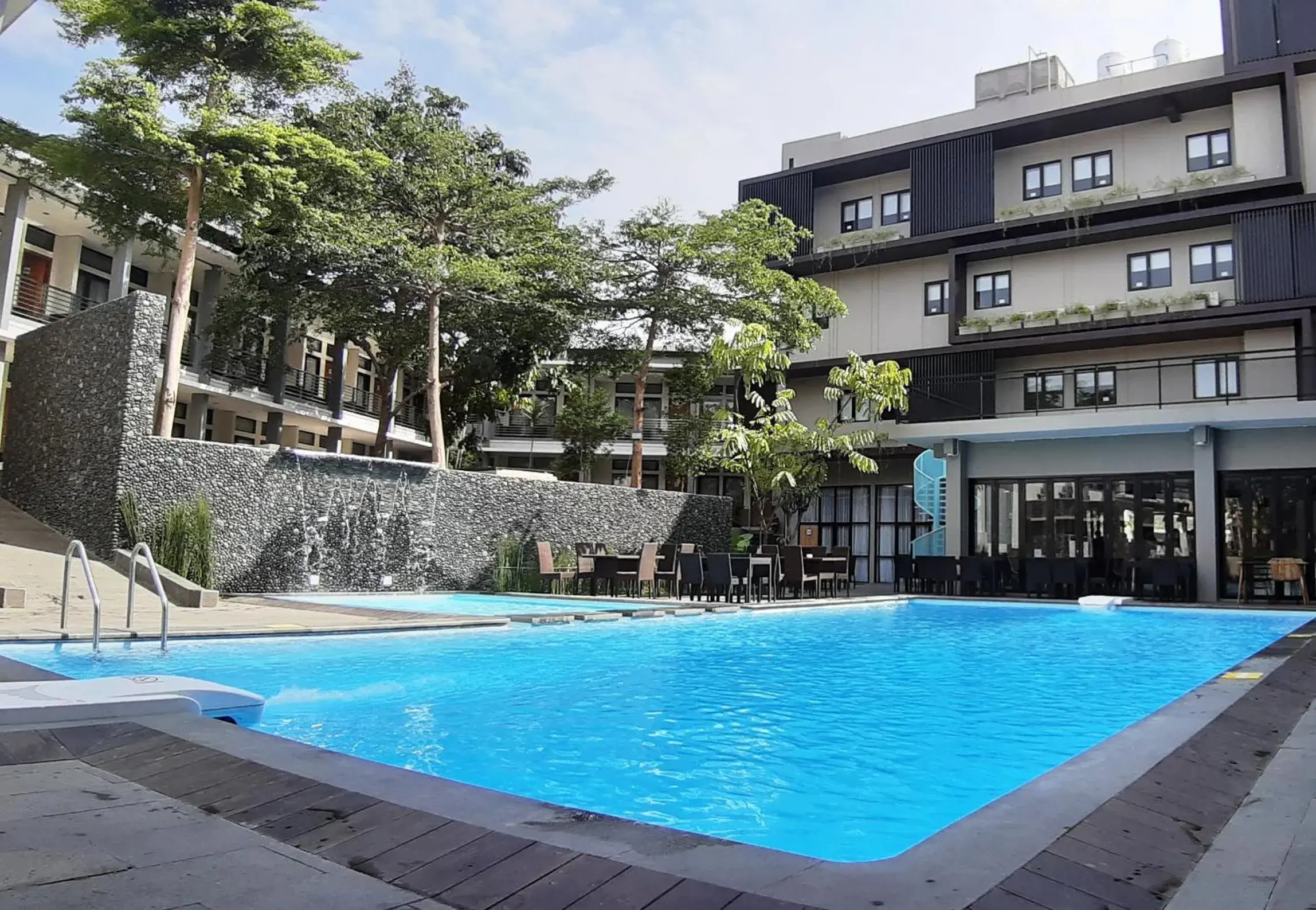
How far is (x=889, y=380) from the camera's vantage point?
20312 mm

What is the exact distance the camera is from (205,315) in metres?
24.2

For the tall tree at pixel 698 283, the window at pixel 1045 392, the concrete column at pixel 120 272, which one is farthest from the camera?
the window at pixel 1045 392

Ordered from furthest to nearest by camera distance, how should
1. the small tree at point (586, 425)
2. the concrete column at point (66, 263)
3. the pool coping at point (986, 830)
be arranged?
the small tree at point (586, 425), the concrete column at point (66, 263), the pool coping at point (986, 830)

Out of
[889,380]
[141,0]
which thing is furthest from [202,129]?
[889,380]

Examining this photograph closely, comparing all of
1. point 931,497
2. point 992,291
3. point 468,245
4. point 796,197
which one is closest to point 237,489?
point 468,245

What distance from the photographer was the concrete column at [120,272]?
21328 millimetres

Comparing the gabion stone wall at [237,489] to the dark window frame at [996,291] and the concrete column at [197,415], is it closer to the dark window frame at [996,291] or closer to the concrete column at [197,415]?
the concrete column at [197,415]

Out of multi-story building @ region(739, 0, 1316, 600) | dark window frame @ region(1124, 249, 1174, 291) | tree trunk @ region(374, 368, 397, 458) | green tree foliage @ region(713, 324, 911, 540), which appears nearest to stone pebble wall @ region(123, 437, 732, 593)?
green tree foliage @ region(713, 324, 911, 540)

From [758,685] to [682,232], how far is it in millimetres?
16217

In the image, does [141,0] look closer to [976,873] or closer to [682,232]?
[682,232]

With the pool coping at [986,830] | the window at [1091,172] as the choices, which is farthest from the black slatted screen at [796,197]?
the pool coping at [986,830]

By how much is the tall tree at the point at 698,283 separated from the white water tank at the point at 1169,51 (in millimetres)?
10108

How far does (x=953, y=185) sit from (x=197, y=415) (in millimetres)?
20549

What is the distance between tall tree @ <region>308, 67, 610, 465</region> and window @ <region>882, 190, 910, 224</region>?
782 centimetres
